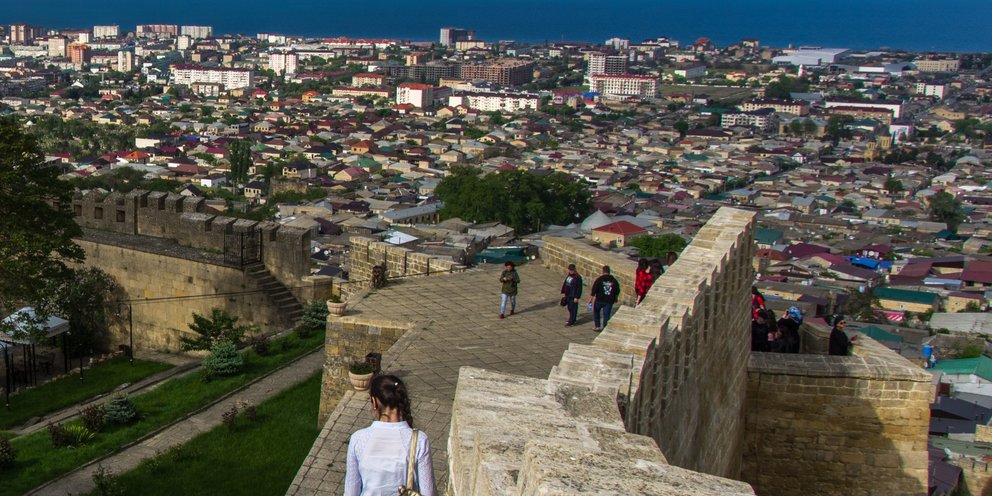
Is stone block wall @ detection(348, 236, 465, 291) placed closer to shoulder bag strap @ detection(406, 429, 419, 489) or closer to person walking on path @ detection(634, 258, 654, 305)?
person walking on path @ detection(634, 258, 654, 305)

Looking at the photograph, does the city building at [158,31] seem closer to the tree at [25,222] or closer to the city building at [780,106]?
the city building at [780,106]

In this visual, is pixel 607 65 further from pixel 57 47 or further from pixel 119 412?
pixel 119 412

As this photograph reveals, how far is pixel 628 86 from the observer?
364ft

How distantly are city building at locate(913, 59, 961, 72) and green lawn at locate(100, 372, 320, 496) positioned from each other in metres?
133

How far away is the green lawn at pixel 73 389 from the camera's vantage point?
8609 millimetres

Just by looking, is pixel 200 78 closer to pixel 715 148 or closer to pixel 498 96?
pixel 498 96

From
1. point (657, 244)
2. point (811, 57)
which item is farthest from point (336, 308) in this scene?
point (811, 57)

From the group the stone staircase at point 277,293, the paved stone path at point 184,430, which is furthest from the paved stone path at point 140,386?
the paved stone path at point 184,430

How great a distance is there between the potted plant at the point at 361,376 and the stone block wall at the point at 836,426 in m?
2.38

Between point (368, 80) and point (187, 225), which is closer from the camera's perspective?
point (187, 225)

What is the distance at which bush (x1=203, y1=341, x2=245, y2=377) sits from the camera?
27.7ft

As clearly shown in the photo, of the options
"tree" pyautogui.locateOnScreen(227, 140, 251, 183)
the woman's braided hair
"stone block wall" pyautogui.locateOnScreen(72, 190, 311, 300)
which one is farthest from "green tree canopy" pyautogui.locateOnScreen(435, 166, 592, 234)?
the woman's braided hair

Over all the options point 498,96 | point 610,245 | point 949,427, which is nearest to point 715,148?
point 498,96

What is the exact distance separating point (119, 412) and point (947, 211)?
163ft
